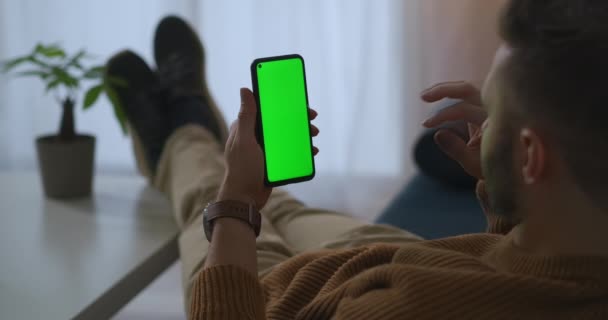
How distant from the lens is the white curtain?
2.53m

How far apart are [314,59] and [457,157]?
163 centimetres

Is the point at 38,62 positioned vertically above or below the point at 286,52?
above

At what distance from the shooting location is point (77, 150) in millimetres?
1524

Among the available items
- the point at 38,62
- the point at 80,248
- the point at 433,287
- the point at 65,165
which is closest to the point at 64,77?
the point at 38,62

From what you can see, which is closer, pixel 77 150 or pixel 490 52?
pixel 77 150

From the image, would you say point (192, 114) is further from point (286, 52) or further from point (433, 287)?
point (433, 287)

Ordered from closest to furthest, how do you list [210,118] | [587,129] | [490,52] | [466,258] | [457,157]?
[587,129]
[466,258]
[457,157]
[210,118]
[490,52]

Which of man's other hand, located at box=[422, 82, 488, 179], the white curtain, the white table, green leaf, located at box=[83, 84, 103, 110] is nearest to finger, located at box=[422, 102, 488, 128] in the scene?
man's other hand, located at box=[422, 82, 488, 179]

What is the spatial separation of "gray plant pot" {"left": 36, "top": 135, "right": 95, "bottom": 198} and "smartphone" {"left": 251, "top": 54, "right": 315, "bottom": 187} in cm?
72

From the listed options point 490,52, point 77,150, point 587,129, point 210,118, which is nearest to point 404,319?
point 587,129

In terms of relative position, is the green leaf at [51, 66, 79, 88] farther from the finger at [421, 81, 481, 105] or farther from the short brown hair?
the short brown hair

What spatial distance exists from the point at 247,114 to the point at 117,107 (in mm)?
798

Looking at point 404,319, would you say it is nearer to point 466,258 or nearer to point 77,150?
point 466,258

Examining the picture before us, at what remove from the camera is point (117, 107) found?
1603 millimetres
